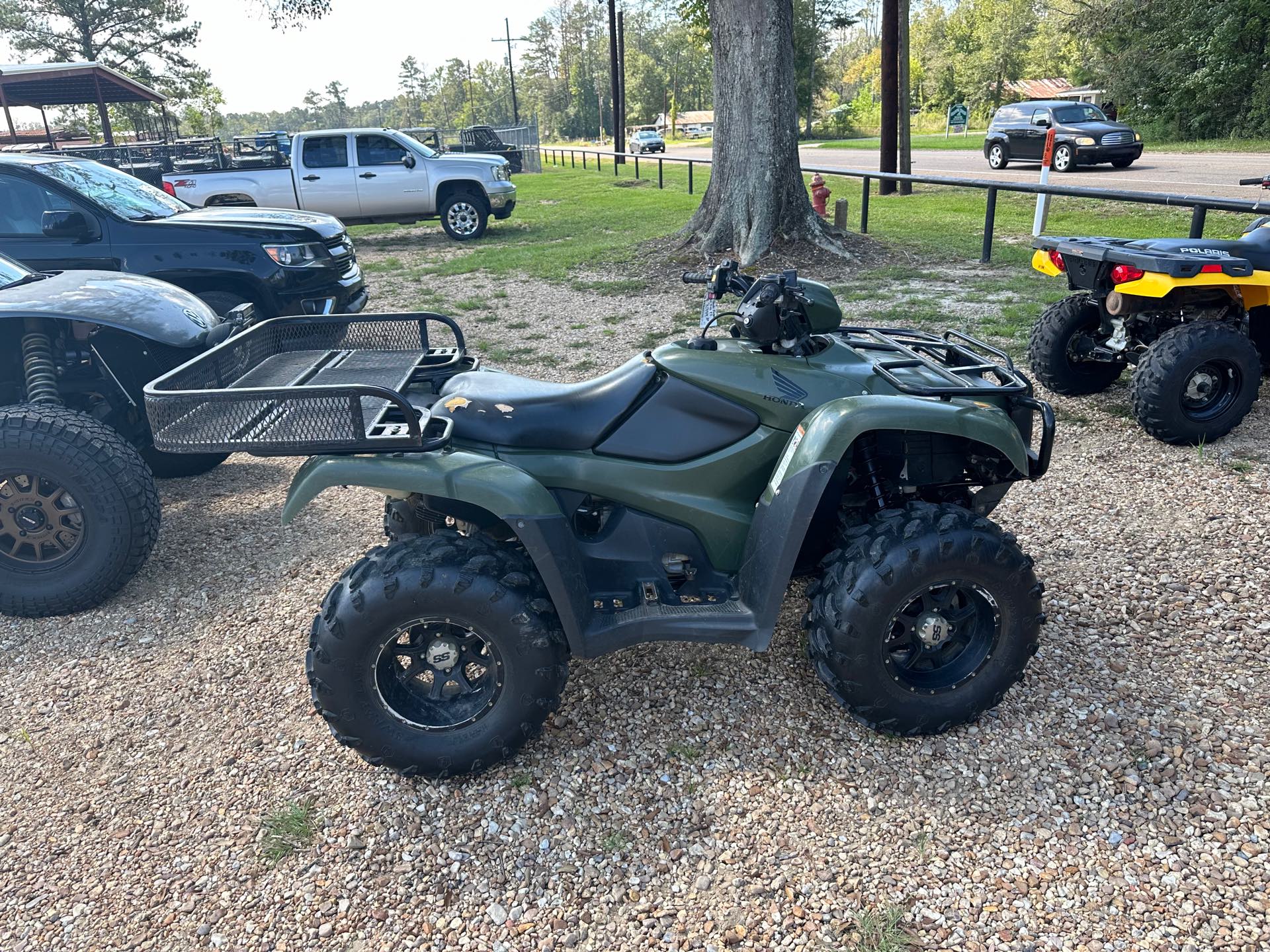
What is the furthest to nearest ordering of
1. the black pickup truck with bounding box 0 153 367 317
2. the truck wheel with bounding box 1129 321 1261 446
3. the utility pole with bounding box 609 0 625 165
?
the utility pole with bounding box 609 0 625 165 < the black pickup truck with bounding box 0 153 367 317 < the truck wheel with bounding box 1129 321 1261 446

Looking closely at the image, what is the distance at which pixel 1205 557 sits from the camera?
3.88 m

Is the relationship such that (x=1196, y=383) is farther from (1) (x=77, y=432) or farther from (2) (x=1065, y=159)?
Answer: (2) (x=1065, y=159)

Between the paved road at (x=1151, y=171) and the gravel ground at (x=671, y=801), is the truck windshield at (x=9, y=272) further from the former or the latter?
the paved road at (x=1151, y=171)

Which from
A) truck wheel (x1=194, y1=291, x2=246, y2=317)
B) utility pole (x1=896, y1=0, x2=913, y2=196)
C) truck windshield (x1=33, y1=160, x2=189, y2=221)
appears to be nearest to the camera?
truck windshield (x1=33, y1=160, x2=189, y2=221)

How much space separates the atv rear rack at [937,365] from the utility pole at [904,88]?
1309 cm

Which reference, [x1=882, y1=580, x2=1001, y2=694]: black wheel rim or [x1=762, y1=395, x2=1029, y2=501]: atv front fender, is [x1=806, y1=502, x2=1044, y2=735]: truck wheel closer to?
[x1=882, y1=580, x2=1001, y2=694]: black wheel rim

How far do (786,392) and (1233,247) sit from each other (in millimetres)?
4048

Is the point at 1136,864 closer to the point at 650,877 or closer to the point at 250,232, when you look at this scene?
the point at 650,877

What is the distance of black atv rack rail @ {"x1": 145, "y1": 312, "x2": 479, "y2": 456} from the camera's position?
2559mm

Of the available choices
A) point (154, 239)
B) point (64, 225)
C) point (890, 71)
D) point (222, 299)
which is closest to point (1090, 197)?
point (890, 71)

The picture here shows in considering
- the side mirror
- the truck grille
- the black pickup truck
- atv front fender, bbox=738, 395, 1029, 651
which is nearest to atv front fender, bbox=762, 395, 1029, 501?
atv front fender, bbox=738, 395, 1029, 651

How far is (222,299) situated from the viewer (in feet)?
22.1

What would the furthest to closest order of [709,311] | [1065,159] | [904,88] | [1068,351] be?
[1065,159] < [904,88] < [1068,351] < [709,311]

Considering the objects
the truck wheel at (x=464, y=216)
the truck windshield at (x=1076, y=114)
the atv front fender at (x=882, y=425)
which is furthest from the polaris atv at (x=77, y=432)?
the truck windshield at (x=1076, y=114)
